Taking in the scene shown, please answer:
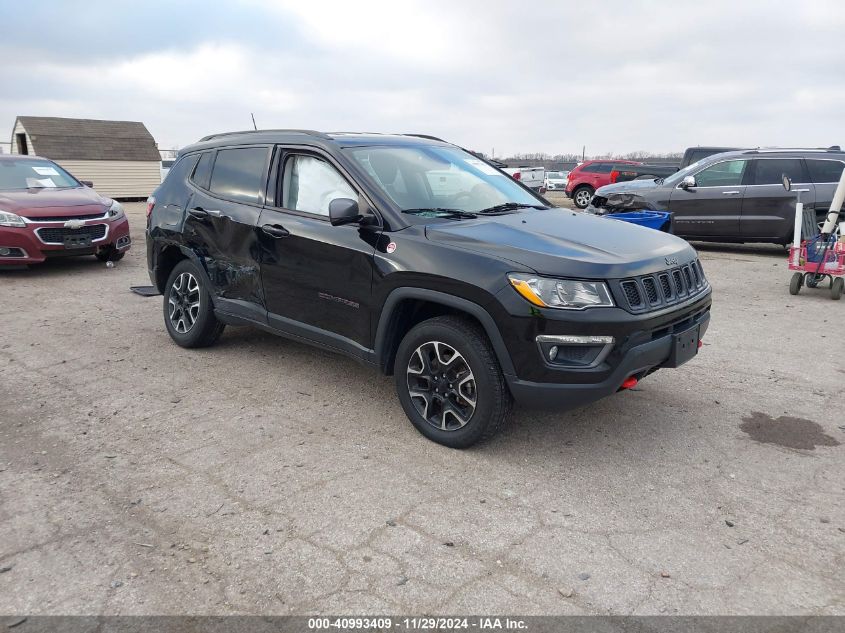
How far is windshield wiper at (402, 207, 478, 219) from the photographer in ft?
13.7

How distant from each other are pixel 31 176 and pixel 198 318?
6.49m

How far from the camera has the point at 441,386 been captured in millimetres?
3871

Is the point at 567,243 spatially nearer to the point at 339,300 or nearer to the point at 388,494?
the point at 339,300

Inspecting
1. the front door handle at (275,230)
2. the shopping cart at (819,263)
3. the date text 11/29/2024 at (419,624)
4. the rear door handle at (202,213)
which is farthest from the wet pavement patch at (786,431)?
the shopping cart at (819,263)

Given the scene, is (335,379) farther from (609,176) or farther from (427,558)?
(609,176)

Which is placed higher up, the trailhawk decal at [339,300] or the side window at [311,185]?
the side window at [311,185]

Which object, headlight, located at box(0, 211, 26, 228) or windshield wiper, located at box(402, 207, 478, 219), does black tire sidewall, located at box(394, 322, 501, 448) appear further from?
headlight, located at box(0, 211, 26, 228)

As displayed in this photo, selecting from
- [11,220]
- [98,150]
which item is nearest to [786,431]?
[11,220]

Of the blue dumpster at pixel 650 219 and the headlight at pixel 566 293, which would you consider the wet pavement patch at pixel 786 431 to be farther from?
the blue dumpster at pixel 650 219

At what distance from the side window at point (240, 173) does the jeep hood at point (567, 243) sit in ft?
5.57

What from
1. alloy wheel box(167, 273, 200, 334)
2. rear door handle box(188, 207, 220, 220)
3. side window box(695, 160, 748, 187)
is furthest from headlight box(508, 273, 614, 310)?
side window box(695, 160, 748, 187)

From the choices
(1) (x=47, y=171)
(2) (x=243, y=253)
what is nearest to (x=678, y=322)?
(2) (x=243, y=253)

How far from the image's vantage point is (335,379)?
513 cm

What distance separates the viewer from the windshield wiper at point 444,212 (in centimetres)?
419
